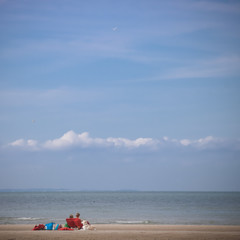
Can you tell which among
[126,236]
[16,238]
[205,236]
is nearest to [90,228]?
[126,236]

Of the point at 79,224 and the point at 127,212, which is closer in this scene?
the point at 79,224

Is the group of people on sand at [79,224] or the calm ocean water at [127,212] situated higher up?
the group of people on sand at [79,224]

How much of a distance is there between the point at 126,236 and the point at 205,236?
11.7 ft

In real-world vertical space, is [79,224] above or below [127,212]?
above

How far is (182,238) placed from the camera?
15969mm

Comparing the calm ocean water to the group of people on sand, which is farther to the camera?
the calm ocean water

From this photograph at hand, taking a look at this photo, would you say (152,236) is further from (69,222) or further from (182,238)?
(69,222)

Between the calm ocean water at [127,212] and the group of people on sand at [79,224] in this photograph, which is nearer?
the group of people on sand at [79,224]

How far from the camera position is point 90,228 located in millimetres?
19438

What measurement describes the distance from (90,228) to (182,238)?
5536mm

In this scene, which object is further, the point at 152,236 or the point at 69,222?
the point at 69,222

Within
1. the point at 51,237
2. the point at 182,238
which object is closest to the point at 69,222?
the point at 51,237

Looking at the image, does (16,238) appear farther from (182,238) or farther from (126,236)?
(182,238)

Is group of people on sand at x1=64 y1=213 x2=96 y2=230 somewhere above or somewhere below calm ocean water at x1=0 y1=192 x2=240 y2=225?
above
